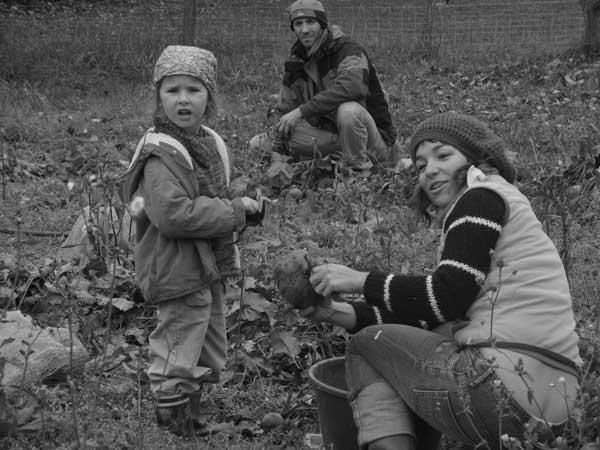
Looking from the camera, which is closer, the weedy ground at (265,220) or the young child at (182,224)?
the young child at (182,224)

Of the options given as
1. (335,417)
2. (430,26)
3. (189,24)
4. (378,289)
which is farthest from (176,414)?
(430,26)

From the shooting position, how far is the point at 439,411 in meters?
2.87

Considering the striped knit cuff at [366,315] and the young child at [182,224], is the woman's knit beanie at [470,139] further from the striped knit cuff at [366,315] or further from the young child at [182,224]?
the young child at [182,224]

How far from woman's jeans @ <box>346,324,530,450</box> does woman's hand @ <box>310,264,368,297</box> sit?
6.2 inches

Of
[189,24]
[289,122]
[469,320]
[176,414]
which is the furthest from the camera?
[189,24]

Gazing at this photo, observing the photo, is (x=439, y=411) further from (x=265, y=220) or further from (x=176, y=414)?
(x=265, y=220)

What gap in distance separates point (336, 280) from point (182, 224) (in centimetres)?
53

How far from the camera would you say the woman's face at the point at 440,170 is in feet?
10.1

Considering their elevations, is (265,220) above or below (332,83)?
below

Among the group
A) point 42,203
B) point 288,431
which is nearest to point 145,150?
point 288,431

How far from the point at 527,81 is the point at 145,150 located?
7538mm

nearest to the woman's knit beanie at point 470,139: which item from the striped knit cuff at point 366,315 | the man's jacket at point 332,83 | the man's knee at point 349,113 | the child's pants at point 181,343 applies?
the striped knit cuff at point 366,315

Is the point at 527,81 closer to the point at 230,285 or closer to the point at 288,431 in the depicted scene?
the point at 230,285

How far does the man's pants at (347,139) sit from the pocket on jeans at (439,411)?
358 cm
